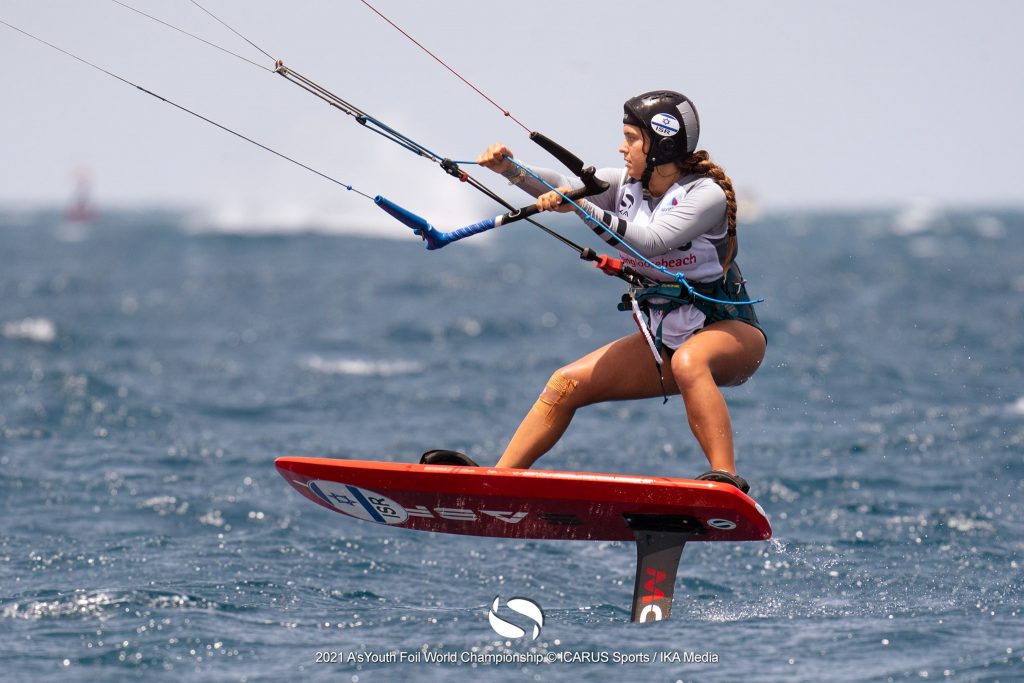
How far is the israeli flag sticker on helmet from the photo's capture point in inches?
272

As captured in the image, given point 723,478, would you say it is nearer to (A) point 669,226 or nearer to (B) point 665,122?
(A) point 669,226

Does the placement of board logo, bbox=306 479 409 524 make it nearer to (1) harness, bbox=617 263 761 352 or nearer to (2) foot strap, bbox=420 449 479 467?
(2) foot strap, bbox=420 449 479 467

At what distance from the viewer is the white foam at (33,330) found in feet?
70.1

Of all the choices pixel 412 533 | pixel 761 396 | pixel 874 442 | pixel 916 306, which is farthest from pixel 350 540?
pixel 916 306

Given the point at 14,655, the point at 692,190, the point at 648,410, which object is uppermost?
the point at 692,190

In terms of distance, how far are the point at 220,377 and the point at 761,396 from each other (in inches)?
279

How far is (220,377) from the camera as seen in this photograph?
1769 cm

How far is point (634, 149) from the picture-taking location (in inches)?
277

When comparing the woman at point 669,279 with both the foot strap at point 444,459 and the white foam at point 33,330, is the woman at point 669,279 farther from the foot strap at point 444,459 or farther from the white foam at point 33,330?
the white foam at point 33,330

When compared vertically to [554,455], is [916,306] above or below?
above

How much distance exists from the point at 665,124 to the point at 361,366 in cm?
1234

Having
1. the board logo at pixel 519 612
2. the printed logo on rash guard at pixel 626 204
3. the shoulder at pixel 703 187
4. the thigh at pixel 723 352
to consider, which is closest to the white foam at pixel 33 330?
the board logo at pixel 519 612

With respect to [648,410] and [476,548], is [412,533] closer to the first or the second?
[476,548]

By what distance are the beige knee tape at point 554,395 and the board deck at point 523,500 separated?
537mm
